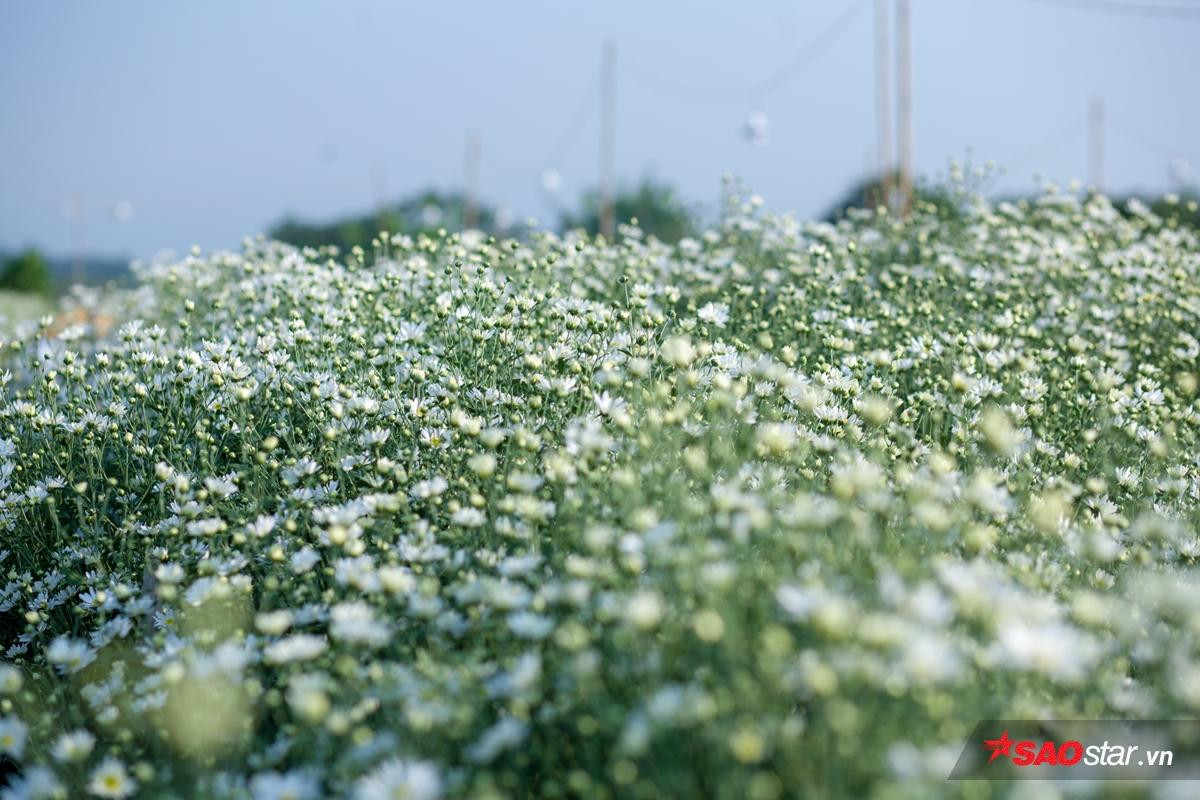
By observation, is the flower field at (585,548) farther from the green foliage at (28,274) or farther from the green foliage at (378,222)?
the green foliage at (378,222)

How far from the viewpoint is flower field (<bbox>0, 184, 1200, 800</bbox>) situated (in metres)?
1.83

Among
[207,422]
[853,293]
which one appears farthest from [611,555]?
[853,293]

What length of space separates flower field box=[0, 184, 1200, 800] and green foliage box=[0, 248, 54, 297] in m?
26.9

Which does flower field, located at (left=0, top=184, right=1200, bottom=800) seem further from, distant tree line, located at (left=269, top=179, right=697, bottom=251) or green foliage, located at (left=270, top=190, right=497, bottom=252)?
green foliage, located at (left=270, top=190, right=497, bottom=252)

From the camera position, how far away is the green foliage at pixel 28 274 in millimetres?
28344

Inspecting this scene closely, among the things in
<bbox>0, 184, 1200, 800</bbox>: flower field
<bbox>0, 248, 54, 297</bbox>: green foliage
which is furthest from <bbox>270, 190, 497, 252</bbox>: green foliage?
<bbox>0, 184, 1200, 800</bbox>: flower field

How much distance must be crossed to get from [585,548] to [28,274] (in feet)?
103

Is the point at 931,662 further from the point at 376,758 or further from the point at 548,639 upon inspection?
the point at 376,758

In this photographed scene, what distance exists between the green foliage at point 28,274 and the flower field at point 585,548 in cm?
2691

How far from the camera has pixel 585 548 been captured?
2520mm

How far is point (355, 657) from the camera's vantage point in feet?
8.20

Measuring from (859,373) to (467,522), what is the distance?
1.79 metres

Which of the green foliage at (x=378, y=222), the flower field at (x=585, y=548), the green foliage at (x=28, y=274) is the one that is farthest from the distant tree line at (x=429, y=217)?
the flower field at (x=585, y=548)

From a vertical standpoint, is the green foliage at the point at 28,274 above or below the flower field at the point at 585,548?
below
